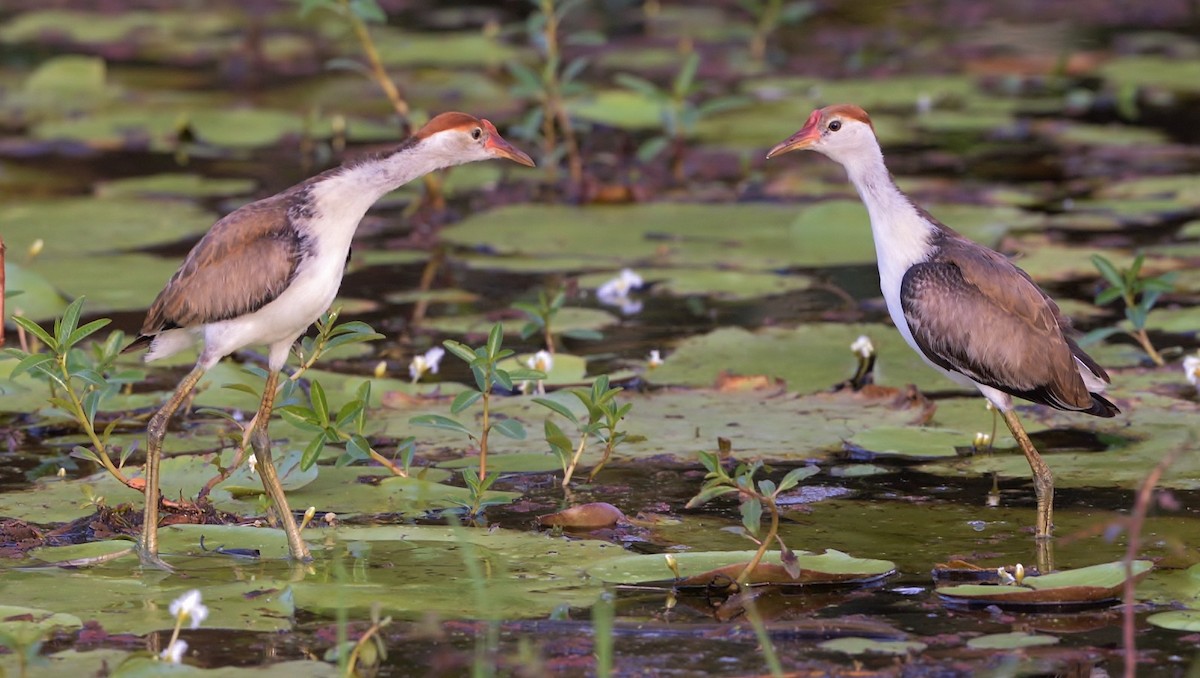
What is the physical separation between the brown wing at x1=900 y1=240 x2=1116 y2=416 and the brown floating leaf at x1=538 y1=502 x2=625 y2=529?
1.30 meters

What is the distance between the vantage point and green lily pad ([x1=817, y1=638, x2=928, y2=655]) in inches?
197

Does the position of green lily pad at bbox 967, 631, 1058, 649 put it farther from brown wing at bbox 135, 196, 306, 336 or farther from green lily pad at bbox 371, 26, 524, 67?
green lily pad at bbox 371, 26, 524, 67

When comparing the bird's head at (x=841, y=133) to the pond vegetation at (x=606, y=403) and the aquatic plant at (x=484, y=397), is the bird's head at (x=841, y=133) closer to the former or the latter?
the pond vegetation at (x=606, y=403)

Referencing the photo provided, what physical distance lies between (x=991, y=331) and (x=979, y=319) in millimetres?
60

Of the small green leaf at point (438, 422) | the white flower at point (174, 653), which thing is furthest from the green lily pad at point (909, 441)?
the white flower at point (174, 653)

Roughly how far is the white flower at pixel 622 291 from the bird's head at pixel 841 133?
2.33 meters

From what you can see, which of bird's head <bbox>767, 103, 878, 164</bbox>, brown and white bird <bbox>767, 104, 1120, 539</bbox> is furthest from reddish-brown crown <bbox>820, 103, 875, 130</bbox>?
brown and white bird <bbox>767, 104, 1120, 539</bbox>

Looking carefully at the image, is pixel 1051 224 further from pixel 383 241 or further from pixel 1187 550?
pixel 1187 550

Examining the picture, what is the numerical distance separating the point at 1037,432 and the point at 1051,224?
382 centimetres

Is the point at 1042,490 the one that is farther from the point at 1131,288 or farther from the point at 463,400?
the point at 463,400

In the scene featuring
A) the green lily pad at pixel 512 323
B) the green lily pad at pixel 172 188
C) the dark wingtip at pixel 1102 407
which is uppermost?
the green lily pad at pixel 172 188

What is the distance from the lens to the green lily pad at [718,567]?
218 inches

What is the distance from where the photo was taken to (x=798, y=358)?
328 inches

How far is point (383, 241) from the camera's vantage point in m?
11.2
